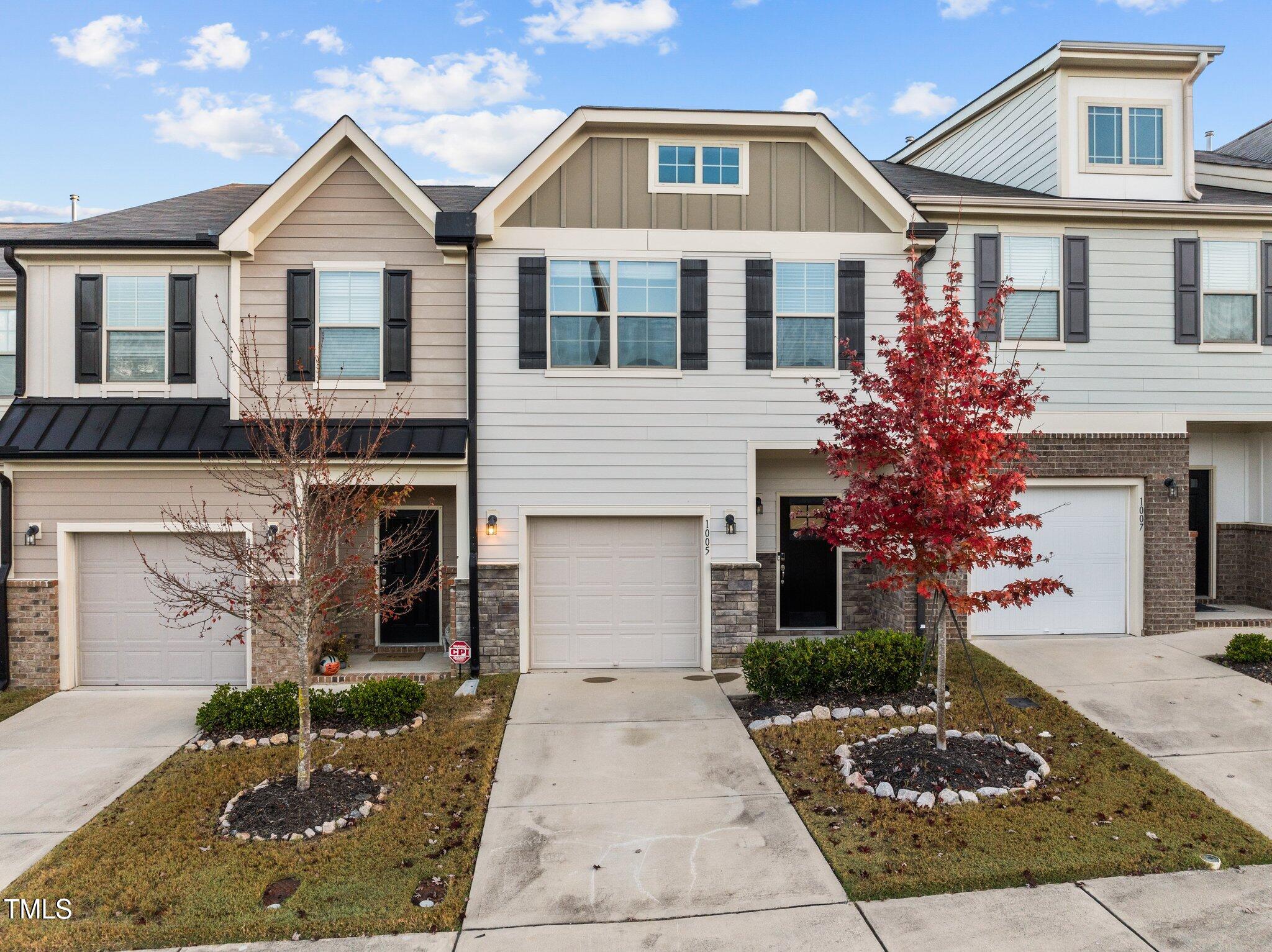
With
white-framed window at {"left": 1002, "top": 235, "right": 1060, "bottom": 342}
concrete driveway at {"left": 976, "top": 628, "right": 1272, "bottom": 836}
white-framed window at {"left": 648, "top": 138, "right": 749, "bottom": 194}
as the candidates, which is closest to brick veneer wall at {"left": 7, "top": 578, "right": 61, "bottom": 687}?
white-framed window at {"left": 648, "top": 138, "right": 749, "bottom": 194}

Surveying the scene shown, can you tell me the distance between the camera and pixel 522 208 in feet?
32.2

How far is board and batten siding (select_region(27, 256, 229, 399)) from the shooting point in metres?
9.82

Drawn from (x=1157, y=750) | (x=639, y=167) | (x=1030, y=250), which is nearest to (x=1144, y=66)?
(x=1030, y=250)

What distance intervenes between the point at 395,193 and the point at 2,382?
7075mm

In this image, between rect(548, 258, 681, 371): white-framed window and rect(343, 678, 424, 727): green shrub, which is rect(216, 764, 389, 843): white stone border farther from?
rect(548, 258, 681, 371): white-framed window

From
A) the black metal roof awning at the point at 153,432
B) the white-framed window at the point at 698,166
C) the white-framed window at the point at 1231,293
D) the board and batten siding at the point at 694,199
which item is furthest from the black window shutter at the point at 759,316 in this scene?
the white-framed window at the point at 1231,293

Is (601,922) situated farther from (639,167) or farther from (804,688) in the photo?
(639,167)

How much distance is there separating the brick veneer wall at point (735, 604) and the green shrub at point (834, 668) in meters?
1.53

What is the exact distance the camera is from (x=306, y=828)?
570 cm

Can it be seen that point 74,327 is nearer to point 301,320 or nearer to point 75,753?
point 301,320

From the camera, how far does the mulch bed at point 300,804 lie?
5730 millimetres

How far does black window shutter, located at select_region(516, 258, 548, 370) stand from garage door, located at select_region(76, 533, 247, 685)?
5.19 meters

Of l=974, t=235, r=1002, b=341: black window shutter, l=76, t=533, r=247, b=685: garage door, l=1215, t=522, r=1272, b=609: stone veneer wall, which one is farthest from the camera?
l=1215, t=522, r=1272, b=609: stone veneer wall

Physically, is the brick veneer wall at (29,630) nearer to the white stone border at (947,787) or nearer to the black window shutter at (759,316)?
the black window shutter at (759,316)
